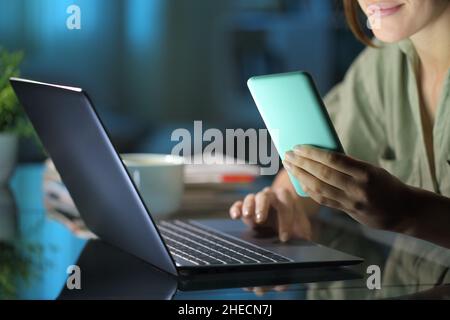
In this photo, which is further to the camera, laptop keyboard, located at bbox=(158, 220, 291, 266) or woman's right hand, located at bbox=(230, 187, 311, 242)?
woman's right hand, located at bbox=(230, 187, 311, 242)

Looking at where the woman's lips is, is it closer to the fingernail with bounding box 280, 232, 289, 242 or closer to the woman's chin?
the woman's chin

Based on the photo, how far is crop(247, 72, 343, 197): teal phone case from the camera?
2.45ft

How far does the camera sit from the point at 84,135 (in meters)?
0.80

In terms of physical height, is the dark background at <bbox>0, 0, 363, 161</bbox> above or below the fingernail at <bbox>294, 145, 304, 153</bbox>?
below

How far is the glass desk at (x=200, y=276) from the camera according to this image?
734 millimetres

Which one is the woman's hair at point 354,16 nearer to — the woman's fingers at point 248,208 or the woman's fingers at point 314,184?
the woman's fingers at point 248,208

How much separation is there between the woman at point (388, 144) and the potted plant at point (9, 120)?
42 centimetres

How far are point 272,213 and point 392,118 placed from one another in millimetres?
363

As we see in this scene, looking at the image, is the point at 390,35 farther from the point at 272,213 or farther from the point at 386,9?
the point at 272,213

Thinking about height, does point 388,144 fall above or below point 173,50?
above

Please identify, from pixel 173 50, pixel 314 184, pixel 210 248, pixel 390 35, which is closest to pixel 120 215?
pixel 210 248

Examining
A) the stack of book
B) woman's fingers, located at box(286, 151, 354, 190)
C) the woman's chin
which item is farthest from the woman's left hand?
the stack of book

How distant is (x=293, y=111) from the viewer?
0.78 meters

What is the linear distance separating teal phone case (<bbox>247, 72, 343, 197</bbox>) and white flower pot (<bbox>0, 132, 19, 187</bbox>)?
0.55 m
